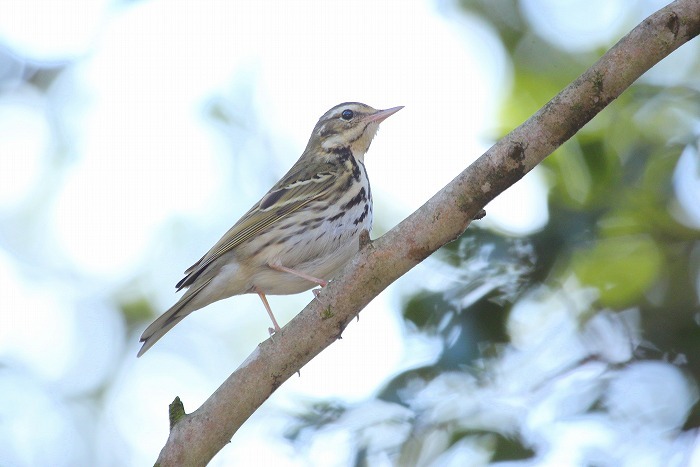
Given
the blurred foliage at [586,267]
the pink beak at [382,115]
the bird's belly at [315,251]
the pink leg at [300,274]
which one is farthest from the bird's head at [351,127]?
the blurred foliage at [586,267]

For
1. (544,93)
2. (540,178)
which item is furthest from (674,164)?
(544,93)

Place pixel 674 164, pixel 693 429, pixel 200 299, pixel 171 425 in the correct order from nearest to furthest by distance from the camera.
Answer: pixel 693 429 < pixel 171 425 < pixel 674 164 < pixel 200 299

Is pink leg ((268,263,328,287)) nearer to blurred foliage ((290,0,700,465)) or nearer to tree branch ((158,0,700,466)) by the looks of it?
blurred foliage ((290,0,700,465))

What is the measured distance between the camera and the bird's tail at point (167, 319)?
640cm

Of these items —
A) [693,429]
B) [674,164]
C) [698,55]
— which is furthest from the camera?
[698,55]

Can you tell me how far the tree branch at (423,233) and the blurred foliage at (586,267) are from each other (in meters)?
0.54

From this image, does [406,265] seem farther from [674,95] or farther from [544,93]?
[544,93]

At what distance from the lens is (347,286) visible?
15.6 feet

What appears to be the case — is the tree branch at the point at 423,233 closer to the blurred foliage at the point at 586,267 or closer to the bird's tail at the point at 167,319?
the blurred foliage at the point at 586,267

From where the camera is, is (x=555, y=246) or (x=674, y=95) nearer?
(x=555, y=246)

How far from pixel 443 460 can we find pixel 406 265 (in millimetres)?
1031

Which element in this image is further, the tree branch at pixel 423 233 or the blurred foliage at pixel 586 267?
the blurred foliage at pixel 586 267

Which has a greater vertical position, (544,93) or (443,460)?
(544,93)

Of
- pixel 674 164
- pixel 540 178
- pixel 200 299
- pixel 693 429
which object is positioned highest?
pixel 200 299
